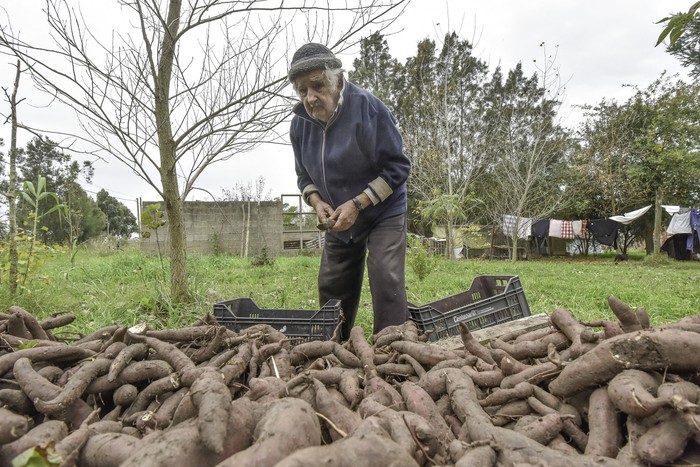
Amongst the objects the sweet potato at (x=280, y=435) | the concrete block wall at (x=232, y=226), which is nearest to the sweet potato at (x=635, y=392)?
the sweet potato at (x=280, y=435)

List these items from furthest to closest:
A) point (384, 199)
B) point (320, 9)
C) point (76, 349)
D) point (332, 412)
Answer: point (320, 9)
point (384, 199)
point (76, 349)
point (332, 412)

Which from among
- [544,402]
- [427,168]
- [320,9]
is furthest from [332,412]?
[427,168]

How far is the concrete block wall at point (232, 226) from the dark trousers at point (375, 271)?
841cm

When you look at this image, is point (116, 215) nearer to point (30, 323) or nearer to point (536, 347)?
point (30, 323)

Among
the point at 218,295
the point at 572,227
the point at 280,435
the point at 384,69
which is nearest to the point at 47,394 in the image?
the point at 280,435

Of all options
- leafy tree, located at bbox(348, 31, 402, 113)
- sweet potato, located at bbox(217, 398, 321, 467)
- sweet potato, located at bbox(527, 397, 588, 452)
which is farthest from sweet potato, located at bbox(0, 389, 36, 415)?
leafy tree, located at bbox(348, 31, 402, 113)

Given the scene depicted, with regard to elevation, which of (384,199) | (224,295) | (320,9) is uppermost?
(320,9)

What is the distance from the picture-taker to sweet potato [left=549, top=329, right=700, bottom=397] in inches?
42.8

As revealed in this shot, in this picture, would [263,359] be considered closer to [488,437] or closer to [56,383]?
[56,383]

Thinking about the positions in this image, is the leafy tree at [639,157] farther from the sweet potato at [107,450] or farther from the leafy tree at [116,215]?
the leafy tree at [116,215]

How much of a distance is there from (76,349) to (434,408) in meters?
1.34

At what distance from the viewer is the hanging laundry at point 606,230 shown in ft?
52.3

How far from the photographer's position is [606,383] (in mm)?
1178

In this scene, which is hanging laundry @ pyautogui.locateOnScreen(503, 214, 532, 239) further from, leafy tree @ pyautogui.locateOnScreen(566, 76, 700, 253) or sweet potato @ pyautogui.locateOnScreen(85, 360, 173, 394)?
sweet potato @ pyautogui.locateOnScreen(85, 360, 173, 394)
